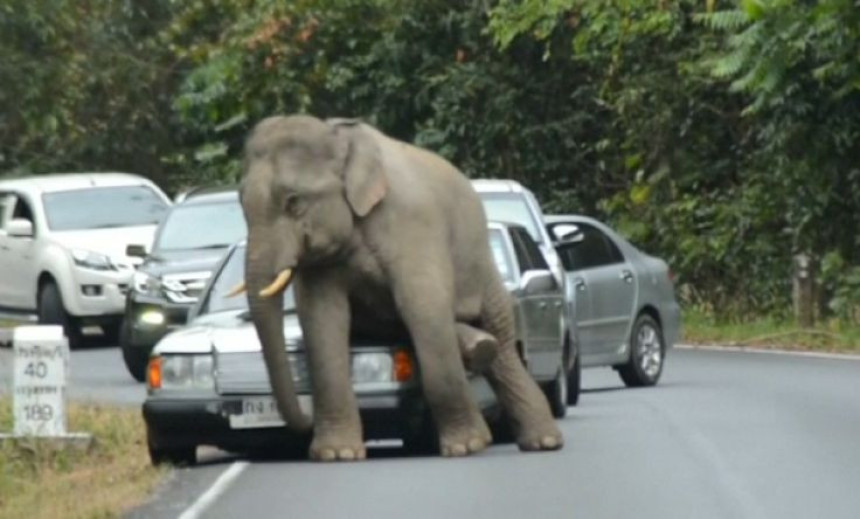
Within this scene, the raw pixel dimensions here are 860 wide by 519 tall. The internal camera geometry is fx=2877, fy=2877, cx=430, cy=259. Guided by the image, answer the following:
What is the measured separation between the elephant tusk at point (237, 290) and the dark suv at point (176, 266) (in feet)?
21.5

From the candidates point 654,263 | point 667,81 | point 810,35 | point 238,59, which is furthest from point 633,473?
point 238,59

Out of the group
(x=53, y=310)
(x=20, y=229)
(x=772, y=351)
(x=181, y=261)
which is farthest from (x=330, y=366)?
(x=20, y=229)

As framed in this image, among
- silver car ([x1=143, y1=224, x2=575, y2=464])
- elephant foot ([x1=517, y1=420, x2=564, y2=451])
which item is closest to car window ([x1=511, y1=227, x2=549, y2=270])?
elephant foot ([x1=517, y1=420, x2=564, y2=451])

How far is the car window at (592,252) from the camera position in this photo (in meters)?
26.7

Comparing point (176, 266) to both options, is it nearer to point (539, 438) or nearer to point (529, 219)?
point (529, 219)

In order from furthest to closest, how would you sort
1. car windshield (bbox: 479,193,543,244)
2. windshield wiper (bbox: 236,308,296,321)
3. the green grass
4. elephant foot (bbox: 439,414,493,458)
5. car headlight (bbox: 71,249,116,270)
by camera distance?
1. car headlight (bbox: 71,249,116,270)
2. the green grass
3. car windshield (bbox: 479,193,543,244)
4. windshield wiper (bbox: 236,308,296,321)
5. elephant foot (bbox: 439,414,493,458)

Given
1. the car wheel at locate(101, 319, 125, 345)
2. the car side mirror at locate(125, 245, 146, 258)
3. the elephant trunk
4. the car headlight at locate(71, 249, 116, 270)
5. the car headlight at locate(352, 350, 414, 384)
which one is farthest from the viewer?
the car wheel at locate(101, 319, 125, 345)

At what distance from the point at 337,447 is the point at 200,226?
11.2 metres

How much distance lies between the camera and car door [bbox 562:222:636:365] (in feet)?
85.6

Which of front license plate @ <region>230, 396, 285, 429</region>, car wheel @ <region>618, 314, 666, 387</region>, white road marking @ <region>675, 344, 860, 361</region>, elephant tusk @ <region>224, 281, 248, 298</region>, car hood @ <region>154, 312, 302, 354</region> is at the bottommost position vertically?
white road marking @ <region>675, 344, 860, 361</region>

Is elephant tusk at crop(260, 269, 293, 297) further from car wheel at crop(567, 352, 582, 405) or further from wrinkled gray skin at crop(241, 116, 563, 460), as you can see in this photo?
car wheel at crop(567, 352, 582, 405)

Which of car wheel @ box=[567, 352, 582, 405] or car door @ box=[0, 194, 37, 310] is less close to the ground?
car door @ box=[0, 194, 37, 310]

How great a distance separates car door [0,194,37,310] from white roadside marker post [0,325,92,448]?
14.3 m

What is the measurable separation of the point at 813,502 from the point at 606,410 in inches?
291
